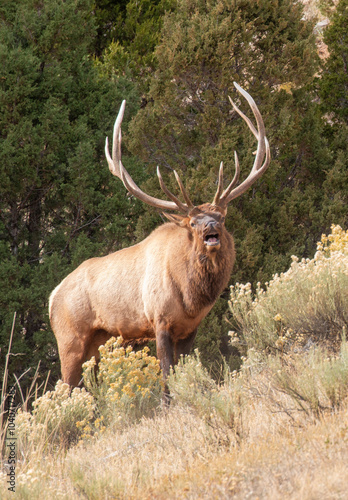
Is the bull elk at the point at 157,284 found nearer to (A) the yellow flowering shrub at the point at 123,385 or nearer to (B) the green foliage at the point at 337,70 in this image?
(A) the yellow flowering shrub at the point at 123,385

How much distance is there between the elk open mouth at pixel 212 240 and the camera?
5.54 metres

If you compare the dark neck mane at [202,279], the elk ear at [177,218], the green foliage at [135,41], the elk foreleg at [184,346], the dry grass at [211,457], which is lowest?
the dry grass at [211,457]

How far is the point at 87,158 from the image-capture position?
34.1ft

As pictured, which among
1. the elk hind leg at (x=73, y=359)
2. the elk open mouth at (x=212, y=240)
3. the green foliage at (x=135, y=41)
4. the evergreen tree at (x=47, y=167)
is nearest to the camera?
the elk open mouth at (x=212, y=240)

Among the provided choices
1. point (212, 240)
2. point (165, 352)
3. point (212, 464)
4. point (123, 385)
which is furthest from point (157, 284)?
point (212, 464)

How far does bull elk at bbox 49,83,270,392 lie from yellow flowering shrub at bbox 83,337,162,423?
0.80ft

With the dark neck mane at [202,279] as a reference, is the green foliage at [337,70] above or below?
above

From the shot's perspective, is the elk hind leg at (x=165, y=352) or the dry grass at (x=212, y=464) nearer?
the dry grass at (x=212, y=464)

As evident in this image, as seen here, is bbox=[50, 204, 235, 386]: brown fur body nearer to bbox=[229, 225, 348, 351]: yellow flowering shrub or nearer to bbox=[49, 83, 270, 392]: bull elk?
bbox=[49, 83, 270, 392]: bull elk

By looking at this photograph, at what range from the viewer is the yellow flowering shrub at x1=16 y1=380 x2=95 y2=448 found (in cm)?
487

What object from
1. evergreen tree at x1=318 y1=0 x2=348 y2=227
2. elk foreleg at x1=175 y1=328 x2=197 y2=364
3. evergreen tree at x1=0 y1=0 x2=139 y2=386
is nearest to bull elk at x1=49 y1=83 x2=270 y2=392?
elk foreleg at x1=175 y1=328 x2=197 y2=364

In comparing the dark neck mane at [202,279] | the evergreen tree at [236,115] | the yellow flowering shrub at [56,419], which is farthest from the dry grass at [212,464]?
the evergreen tree at [236,115]

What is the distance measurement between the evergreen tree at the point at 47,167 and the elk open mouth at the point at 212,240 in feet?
14.9

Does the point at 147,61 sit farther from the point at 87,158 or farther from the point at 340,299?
the point at 340,299
